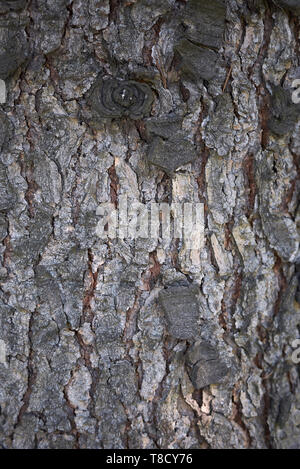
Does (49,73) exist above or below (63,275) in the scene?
above

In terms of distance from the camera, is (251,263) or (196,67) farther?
(251,263)

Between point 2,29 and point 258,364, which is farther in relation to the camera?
point 258,364

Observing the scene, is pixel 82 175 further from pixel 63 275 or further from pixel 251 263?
pixel 251 263

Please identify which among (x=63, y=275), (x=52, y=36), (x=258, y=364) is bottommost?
(x=258, y=364)

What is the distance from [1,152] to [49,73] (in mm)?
265

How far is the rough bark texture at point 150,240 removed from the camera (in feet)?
4.10

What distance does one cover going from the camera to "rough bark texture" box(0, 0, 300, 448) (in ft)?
4.10

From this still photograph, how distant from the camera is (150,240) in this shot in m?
1.32

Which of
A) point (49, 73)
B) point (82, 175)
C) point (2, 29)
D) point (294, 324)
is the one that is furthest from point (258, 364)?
point (2, 29)

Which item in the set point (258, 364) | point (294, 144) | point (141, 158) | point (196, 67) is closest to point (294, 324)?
point (258, 364)

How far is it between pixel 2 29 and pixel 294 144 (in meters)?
0.90

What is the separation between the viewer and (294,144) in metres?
1.33

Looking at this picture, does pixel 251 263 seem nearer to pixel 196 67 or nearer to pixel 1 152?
pixel 196 67
